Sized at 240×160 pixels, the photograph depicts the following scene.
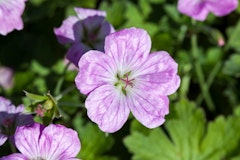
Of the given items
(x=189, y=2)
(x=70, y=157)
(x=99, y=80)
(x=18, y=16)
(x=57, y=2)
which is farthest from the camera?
(x=57, y=2)

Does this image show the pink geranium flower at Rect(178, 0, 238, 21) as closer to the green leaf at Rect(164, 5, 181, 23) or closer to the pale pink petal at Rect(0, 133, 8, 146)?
the green leaf at Rect(164, 5, 181, 23)

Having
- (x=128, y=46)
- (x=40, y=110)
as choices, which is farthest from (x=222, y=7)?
(x=40, y=110)

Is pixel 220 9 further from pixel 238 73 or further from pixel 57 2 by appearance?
pixel 57 2

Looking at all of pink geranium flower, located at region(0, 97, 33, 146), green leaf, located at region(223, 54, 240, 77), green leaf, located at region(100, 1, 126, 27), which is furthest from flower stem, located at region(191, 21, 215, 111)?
pink geranium flower, located at region(0, 97, 33, 146)

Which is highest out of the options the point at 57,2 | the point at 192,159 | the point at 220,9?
the point at 220,9

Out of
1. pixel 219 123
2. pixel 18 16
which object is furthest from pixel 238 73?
pixel 18 16

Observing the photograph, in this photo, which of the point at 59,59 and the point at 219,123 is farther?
the point at 59,59
